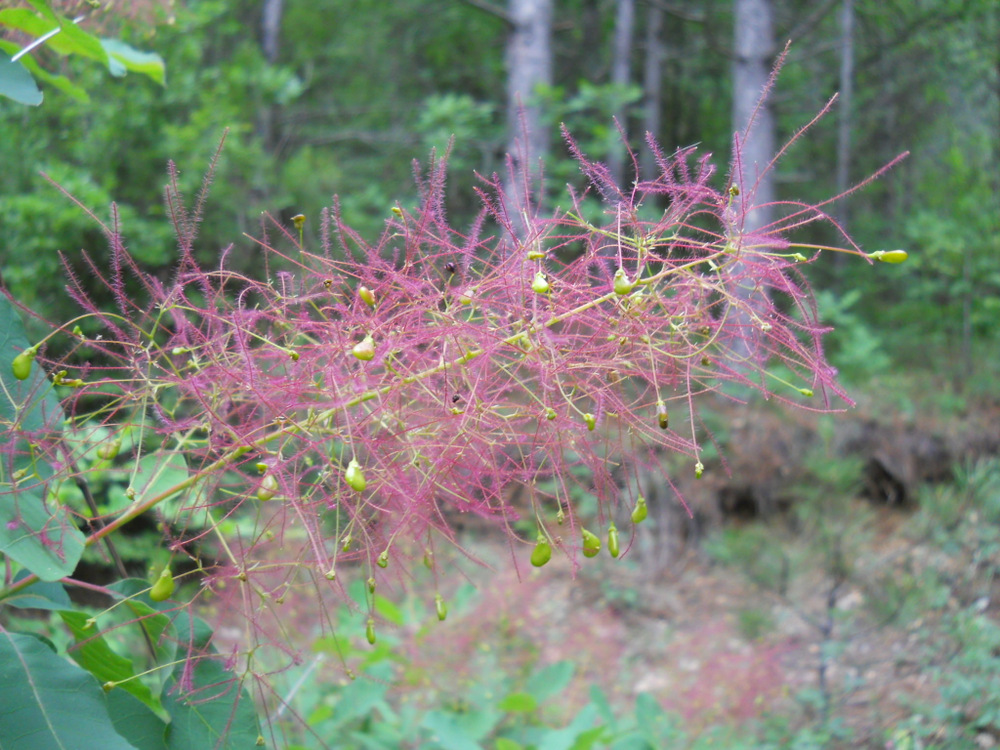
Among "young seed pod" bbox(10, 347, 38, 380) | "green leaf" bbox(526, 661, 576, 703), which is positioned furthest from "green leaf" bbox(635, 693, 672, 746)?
"young seed pod" bbox(10, 347, 38, 380)

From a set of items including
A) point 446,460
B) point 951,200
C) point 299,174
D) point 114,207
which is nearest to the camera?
point 114,207

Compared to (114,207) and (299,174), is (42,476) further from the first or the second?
(299,174)

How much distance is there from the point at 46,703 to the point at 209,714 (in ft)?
0.75

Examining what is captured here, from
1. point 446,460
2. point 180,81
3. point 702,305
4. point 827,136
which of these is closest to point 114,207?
point 446,460

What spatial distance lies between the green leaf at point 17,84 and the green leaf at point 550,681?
2.14m

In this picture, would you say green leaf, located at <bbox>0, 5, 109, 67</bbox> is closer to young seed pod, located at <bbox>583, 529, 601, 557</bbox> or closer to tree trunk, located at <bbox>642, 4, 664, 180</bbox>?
young seed pod, located at <bbox>583, 529, 601, 557</bbox>

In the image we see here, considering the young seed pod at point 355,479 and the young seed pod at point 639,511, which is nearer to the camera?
the young seed pod at point 355,479

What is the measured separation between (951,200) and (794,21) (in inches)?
130

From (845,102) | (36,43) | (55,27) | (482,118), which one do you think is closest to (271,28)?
(482,118)

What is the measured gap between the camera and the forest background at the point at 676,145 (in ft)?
14.0

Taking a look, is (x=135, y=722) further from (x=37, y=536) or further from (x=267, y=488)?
(x=267, y=488)

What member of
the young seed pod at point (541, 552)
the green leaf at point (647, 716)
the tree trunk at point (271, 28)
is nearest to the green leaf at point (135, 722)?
the young seed pod at point (541, 552)

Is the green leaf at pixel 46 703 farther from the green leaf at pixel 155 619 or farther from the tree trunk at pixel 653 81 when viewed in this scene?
the tree trunk at pixel 653 81

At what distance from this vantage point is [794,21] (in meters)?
10.8
